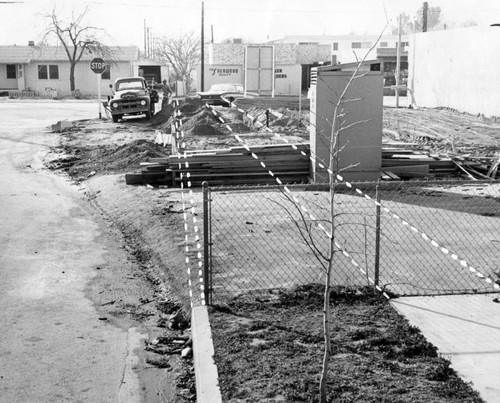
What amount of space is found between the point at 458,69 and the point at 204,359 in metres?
37.8

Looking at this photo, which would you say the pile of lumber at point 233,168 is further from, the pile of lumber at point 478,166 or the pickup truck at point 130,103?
the pickup truck at point 130,103

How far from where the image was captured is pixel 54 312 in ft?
31.8

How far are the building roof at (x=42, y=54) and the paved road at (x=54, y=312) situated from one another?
56.9m

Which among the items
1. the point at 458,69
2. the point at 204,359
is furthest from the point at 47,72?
the point at 204,359

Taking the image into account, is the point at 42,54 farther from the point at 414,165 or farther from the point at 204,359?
the point at 204,359

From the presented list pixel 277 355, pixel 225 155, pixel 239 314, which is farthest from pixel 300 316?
pixel 225 155

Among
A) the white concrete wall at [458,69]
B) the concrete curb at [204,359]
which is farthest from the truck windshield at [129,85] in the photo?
the concrete curb at [204,359]

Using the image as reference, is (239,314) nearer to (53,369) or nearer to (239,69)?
(53,369)

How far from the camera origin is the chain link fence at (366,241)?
32.1 feet

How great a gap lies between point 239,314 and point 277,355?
1378 mm

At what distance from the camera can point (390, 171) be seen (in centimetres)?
1819

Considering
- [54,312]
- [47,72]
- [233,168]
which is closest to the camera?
[54,312]

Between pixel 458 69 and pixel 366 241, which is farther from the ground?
pixel 458 69

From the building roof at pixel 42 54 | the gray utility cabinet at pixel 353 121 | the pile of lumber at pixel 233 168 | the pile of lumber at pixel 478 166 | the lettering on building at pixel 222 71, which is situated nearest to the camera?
the gray utility cabinet at pixel 353 121
